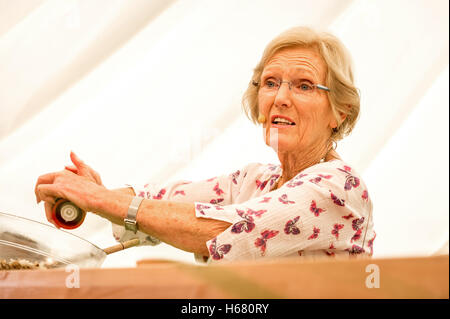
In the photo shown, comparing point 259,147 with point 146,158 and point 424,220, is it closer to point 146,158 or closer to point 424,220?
point 146,158

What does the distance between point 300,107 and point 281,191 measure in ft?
0.86

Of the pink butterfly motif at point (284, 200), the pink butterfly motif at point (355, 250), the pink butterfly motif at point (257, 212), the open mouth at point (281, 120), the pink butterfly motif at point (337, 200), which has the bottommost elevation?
the pink butterfly motif at point (355, 250)

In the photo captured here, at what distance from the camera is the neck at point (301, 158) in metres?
1.20

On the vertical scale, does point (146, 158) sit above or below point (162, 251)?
above

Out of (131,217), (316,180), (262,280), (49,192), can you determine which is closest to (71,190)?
(49,192)

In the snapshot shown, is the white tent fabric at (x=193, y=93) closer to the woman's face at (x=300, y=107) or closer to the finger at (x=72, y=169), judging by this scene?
the finger at (x=72, y=169)

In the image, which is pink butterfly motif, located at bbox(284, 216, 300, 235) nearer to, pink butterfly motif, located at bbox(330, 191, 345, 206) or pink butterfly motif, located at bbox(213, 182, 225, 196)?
pink butterfly motif, located at bbox(330, 191, 345, 206)

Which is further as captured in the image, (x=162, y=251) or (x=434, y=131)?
(x=434, y=131)

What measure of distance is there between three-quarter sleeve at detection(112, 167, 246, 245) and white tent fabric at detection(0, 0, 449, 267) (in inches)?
10.3

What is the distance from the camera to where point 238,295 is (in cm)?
56

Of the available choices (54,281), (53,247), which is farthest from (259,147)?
(54,281)

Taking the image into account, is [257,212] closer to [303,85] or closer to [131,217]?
[131,217]

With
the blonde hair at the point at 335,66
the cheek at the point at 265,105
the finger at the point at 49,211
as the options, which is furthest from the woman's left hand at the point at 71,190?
the blonde hair at the point at 335,66

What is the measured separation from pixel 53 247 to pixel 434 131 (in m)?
1.29
